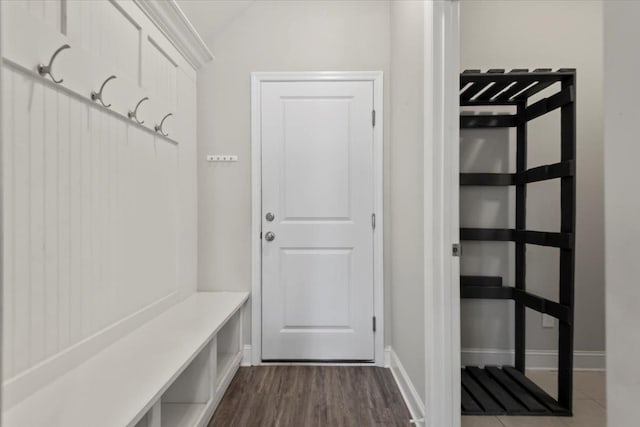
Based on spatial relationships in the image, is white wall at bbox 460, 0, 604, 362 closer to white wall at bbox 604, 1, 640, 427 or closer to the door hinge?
the door hinge

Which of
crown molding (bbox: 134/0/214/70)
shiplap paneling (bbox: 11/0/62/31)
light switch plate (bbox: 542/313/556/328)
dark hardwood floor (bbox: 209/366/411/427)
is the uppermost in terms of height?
crown molding (bbox: 134/0/214/70)

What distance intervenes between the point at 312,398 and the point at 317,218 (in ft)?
3.75

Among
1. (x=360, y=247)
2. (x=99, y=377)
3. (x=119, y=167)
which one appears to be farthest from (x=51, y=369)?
(x=360, y=247)

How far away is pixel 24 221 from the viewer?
106 cm

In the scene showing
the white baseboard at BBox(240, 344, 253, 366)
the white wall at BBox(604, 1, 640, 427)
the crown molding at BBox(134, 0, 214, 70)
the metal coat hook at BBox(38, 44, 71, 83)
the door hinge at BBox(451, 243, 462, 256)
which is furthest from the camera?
the white baseboard at BBox(240, 344, 253, 366)

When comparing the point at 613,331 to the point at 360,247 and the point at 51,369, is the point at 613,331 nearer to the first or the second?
the point at 51,369

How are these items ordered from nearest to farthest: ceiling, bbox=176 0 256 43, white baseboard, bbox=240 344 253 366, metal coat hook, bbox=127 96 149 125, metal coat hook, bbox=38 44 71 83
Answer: metal coat hook, bbox=38 44 71 83 < metal coat hook, bbox=127 96 149 125 < ceiling, bbox=176 0 256 43 < white baseboard, bbox=240 344 253 366

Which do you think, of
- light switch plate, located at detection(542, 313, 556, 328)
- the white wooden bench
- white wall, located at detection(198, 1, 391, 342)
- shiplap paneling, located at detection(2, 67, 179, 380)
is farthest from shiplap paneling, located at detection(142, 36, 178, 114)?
light switch plate, located at detection(542, 313, 556, 328)

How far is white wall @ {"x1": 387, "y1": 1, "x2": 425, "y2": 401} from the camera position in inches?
68.7

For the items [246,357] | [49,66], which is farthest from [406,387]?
[49,66]

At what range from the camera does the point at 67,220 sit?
1.23 m

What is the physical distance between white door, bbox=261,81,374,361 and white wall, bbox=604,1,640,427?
199 cm

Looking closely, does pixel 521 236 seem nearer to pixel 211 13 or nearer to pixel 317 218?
pixel 317 218

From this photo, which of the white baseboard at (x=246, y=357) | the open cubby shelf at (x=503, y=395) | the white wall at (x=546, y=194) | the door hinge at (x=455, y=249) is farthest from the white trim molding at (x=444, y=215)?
the white baseboard at (x=246, y=357)
